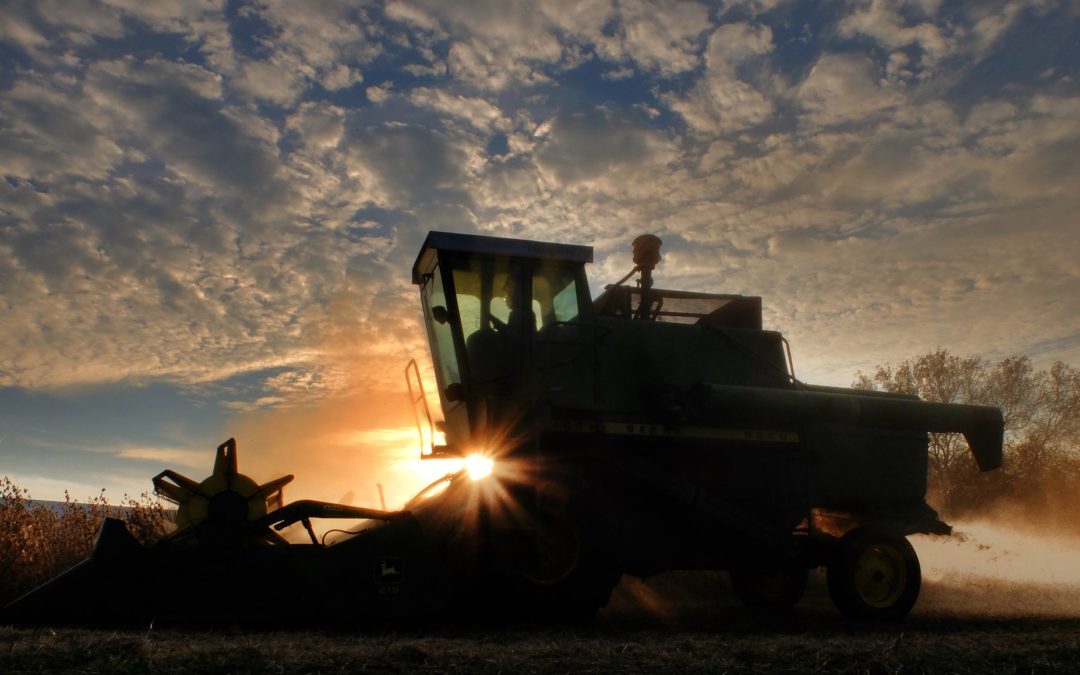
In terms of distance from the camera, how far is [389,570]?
697cm

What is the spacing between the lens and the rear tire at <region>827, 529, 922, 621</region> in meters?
8.70

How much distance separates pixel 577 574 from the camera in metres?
7.53

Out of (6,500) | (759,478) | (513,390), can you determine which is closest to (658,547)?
(759,478)

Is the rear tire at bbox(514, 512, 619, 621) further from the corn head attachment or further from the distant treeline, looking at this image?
the distant treeline

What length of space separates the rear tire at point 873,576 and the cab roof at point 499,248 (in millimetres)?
4280

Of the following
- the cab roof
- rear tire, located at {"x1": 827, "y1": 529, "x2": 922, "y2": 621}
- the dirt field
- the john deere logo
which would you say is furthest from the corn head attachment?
rear tire, located at {"x1": 827, "y1": 529, "x2": 922, "y2": 621}

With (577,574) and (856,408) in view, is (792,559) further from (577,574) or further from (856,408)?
(577,574)

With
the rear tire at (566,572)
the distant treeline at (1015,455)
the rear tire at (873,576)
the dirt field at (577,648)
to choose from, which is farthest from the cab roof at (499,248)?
the distant treeline at (1015,455)

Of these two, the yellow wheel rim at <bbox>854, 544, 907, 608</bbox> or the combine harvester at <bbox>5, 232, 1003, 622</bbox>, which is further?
the yellow wheel rim at <bbox>854, 544, 907, 608</bbox>

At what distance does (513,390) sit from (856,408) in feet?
13.5

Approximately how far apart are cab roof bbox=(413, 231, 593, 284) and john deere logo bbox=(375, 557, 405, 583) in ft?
9.76

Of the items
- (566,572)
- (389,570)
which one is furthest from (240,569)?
(566,572)

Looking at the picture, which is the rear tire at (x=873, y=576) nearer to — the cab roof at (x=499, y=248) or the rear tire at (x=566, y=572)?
the rear tire at (x=566, y=572)

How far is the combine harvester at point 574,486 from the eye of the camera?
22.1 ft
